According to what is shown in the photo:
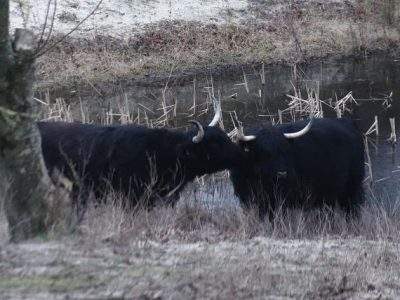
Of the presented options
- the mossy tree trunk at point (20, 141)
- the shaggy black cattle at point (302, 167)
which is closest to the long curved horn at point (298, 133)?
the shaggy black cattle at point (302, 167)

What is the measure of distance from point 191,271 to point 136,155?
175 inches

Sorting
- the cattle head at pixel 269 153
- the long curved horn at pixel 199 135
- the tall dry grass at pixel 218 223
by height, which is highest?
the long curved horn at pixel 199 135

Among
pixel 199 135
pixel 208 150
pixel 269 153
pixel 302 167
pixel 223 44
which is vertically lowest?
pixel 302 167

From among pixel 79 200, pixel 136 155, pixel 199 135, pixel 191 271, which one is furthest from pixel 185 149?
pixel 191 271

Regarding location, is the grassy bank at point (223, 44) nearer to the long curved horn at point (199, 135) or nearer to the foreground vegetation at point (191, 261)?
the long curved horn at point (199, 135)

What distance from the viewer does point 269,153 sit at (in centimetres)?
985

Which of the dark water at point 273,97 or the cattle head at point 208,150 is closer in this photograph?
the cattle head at point 208,150

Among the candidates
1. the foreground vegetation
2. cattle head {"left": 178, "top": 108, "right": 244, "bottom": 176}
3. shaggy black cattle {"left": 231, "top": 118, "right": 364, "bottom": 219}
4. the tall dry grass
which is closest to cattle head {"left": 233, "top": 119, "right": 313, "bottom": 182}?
shaggy black cattle {"left": 231, "top": 118, "right": 364, "bottom": 219}

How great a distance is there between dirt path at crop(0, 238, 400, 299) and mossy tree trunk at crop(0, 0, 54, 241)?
679 mm

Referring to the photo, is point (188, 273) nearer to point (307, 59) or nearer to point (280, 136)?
point (280, 136)

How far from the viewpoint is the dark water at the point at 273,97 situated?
15.6 m

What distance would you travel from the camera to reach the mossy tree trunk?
5901mm

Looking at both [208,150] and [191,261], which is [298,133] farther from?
[191,261]

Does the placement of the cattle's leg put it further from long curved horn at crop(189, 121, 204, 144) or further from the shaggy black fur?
long curved horn at crop(189, 121, 204, 144)
